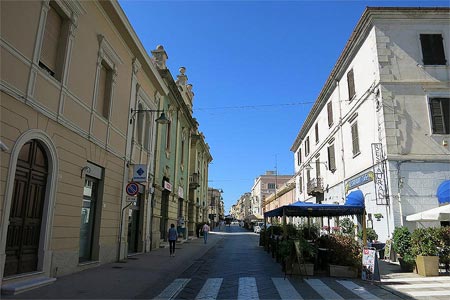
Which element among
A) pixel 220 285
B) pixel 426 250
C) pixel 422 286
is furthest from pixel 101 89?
pixel 426 250

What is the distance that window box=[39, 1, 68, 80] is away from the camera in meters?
9.92

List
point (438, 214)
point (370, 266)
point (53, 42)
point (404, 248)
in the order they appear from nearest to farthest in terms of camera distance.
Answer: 1. point (53, 42)
2. point (370, 266)
3. point (404, 248)
4. point (438, 214)

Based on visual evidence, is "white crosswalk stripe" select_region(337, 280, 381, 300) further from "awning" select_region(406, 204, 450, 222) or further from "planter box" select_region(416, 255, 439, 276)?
"awning" select_region(406, 204, 450, 222)

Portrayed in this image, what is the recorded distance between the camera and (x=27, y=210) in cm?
916

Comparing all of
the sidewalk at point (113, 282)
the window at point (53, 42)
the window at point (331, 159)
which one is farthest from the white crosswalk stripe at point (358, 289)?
the window at point (331, 159)

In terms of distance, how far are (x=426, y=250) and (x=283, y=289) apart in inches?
230

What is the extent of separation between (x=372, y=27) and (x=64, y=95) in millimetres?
15189

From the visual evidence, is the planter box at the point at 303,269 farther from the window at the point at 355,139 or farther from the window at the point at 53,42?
the window at the point at 355,139

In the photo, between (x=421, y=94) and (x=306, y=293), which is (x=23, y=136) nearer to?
(x=306, y=293)

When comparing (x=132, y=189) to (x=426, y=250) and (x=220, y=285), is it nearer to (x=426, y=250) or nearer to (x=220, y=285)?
(x=220, y=285)

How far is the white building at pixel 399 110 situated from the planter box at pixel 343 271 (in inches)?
218

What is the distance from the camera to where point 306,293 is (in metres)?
9.08

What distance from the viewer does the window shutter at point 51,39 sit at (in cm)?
991

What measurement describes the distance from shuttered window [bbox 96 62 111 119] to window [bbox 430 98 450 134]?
1458 centimetres
